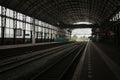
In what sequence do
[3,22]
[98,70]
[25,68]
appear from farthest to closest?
[3,22], [25,68], [98,70]

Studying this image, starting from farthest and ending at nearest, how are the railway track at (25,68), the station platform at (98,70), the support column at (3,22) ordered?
the support column at (3,22) → the railway track at (25,68) → the station platform at (98,70)

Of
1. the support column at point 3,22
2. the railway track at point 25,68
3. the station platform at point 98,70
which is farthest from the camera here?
the support column at point 3,22

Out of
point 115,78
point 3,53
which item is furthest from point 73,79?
point 3,53

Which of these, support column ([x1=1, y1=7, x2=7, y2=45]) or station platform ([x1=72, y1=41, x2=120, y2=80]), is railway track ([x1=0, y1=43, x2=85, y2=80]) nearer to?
station platform ([x1=72, y1=41, x2=120, y2=80])

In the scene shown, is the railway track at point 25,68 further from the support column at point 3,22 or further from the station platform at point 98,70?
the support column at point 3,22

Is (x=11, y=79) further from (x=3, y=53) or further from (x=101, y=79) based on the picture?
(x=3, y=53)

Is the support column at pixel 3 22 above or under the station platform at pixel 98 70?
above

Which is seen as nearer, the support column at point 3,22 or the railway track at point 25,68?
the railway track at point 25,68

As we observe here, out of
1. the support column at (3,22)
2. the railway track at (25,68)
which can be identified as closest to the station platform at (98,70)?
the railway track at (25,68)

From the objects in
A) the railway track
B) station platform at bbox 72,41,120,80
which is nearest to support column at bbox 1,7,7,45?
the railway track

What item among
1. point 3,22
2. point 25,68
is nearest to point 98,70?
point 25,68

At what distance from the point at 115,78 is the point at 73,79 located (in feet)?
8.79

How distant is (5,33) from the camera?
→ 146 feet

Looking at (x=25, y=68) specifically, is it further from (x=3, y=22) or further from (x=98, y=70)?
(x=3, y=22)
